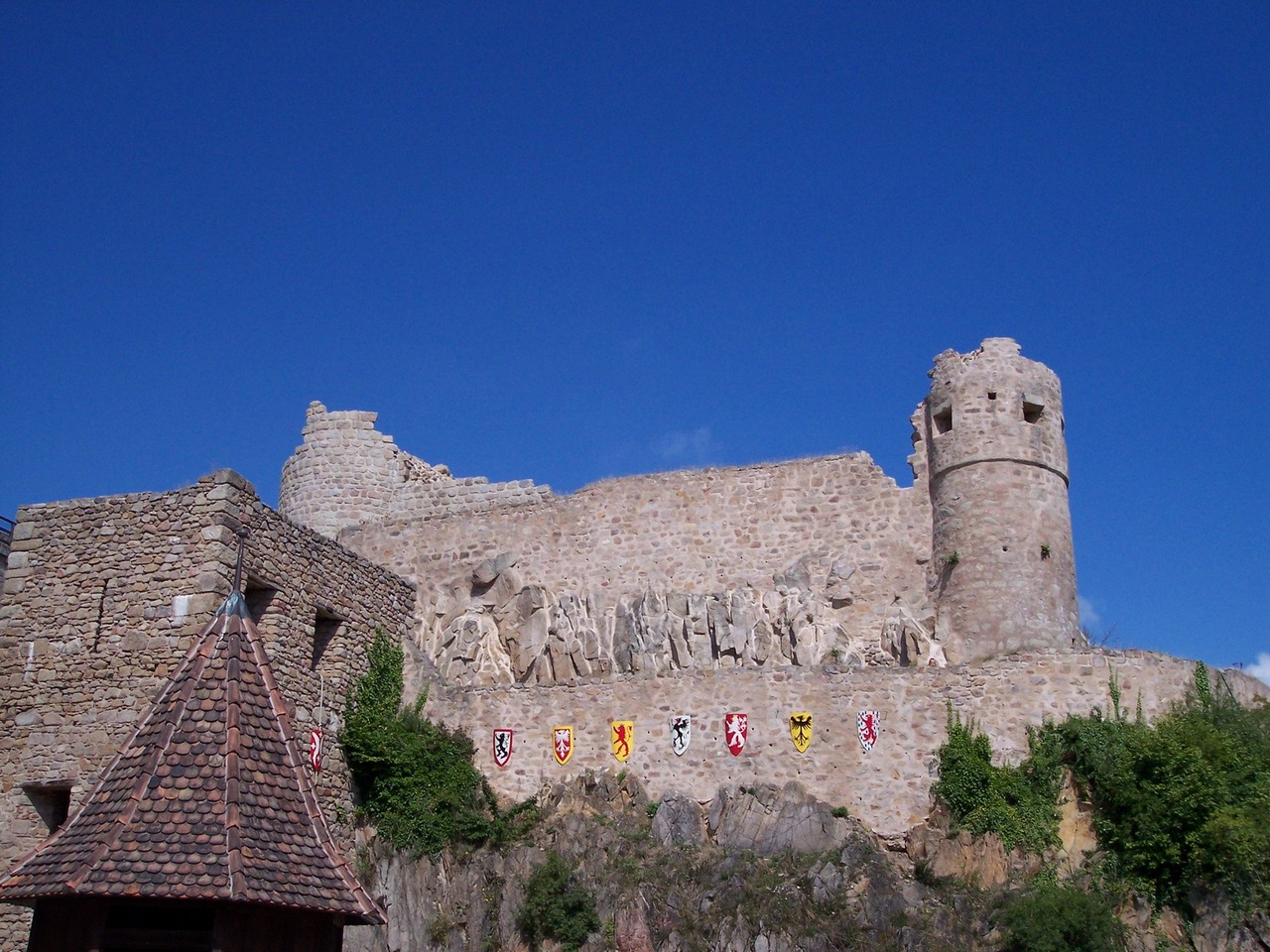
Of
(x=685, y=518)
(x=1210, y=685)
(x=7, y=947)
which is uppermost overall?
(x=685, y=518)

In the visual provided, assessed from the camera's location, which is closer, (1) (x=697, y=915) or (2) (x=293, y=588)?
(1) (x=697, y=915)

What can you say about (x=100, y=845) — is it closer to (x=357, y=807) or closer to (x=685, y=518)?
(x=357, y=807)

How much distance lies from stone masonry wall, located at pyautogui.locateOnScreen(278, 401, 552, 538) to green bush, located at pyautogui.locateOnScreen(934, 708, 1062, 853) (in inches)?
487

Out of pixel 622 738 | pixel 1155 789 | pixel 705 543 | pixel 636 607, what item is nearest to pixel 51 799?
pixel 622 738

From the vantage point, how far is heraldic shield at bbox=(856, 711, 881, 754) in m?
22.3

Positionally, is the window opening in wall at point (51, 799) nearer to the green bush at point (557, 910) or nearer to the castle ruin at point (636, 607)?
the castle ruin at point (636, 607)

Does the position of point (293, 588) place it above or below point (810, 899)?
above

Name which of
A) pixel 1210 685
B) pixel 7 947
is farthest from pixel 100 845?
pixel 1210 685

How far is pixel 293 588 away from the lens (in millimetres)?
22250

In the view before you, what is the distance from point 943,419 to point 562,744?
31.3 feet

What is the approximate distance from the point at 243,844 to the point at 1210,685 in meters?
16.8

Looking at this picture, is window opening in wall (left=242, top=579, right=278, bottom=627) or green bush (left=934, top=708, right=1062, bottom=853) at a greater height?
window opening in wall (left=242, top=579, right=278, bottom=627)

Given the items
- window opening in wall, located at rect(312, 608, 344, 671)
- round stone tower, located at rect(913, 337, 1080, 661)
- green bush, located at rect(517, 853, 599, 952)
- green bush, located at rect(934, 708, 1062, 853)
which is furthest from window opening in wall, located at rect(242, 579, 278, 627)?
round stone tower, located at rect(913, 337, 1080, 661)

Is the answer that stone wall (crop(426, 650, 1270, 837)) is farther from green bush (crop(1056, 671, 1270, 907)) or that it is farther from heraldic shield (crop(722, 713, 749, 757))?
green bush (crop(1056, 671, 1270, 907))
